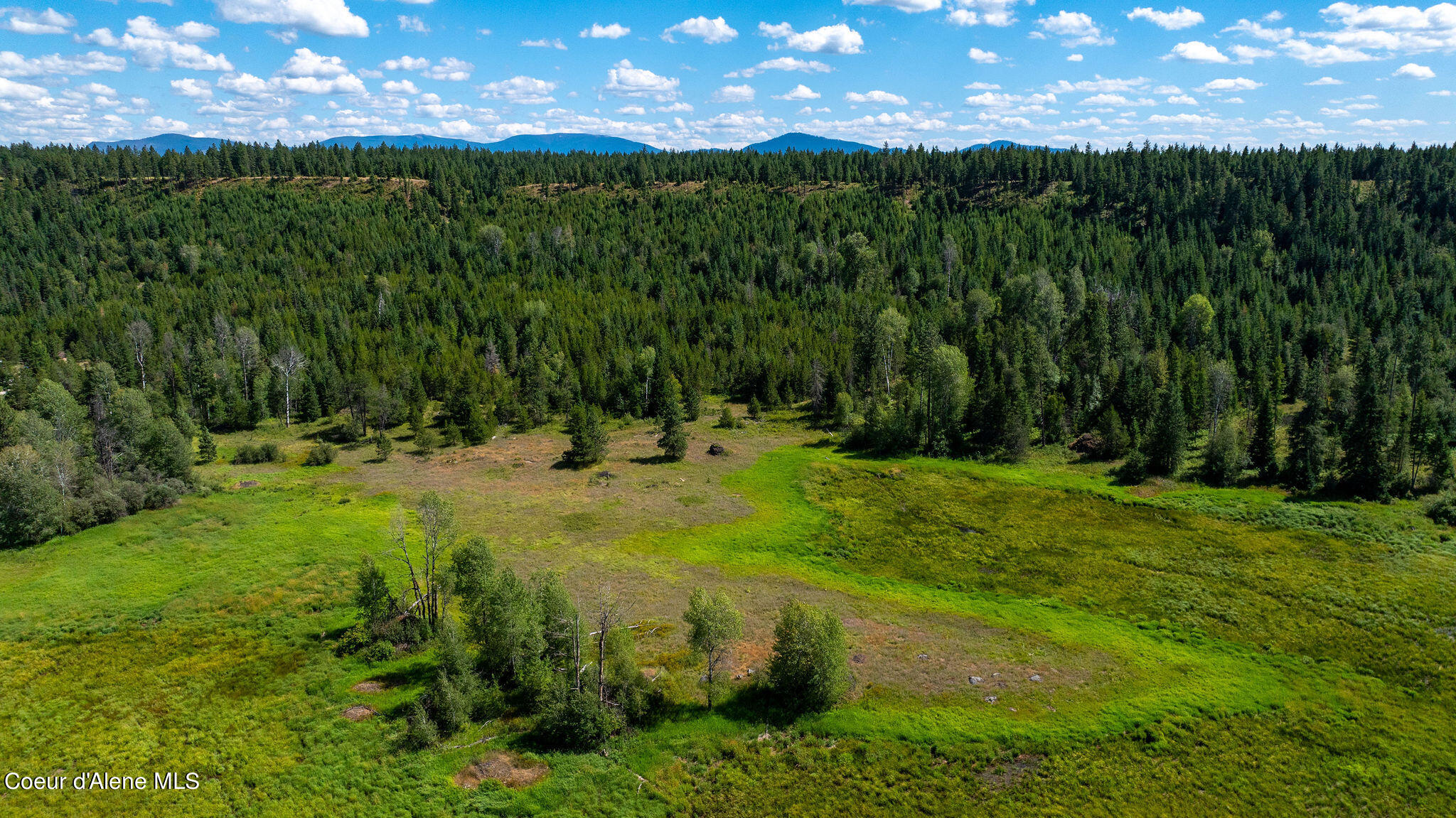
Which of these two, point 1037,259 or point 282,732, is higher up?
point 1037,259

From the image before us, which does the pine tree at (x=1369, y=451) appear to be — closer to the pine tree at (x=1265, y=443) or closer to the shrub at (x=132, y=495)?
the pine tree at (x=1265, y=443)

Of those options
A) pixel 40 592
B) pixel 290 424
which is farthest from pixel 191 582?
pixel 290 424

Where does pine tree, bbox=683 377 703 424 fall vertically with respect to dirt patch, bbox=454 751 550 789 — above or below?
above

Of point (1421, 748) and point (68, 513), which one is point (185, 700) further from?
point (1421, 748)

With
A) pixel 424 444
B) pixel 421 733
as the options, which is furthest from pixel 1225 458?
pixel 424 444

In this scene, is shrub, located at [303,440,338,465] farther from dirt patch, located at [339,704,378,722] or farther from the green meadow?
dirt patch, located at [339,704,378,722]

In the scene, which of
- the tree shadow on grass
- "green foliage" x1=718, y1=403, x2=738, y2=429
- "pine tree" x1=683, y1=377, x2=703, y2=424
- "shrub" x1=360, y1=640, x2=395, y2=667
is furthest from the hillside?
"green foliage" x1=718, y1=403, x2=738, y2=429

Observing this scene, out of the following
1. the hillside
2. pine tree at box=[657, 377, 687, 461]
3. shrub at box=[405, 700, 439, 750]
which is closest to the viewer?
the hillside
